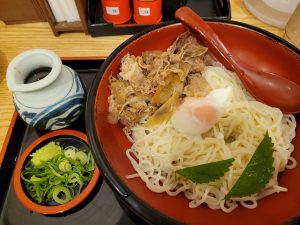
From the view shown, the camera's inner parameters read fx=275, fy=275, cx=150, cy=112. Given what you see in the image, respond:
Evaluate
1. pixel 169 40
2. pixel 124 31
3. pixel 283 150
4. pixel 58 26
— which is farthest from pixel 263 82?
pixel 58 26

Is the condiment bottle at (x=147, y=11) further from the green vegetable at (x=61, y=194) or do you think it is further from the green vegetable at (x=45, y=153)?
the green vegetable at (x=61, y=194)

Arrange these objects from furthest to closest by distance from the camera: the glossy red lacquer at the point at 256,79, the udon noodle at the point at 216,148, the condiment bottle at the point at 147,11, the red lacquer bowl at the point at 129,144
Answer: the condiment bottle at the point at 147,11 → the glossy red lacquer at the point at 256,79 → the udon noodle at the point at 216,148 → the red lacquer bowl at the point at 129,144

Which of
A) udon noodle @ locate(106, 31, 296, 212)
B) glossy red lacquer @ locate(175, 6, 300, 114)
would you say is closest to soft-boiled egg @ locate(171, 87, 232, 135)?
udon noodle @ locate(106, 31, 296, 212)

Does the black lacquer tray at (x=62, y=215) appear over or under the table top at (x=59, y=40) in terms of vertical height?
under

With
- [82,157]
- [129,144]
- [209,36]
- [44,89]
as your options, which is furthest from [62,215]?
[209,36]

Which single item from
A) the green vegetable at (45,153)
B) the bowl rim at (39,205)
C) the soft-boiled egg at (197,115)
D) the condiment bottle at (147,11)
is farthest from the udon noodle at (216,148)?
the condiment bottle at (147,11)

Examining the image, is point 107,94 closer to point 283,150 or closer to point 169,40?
point 169,40
